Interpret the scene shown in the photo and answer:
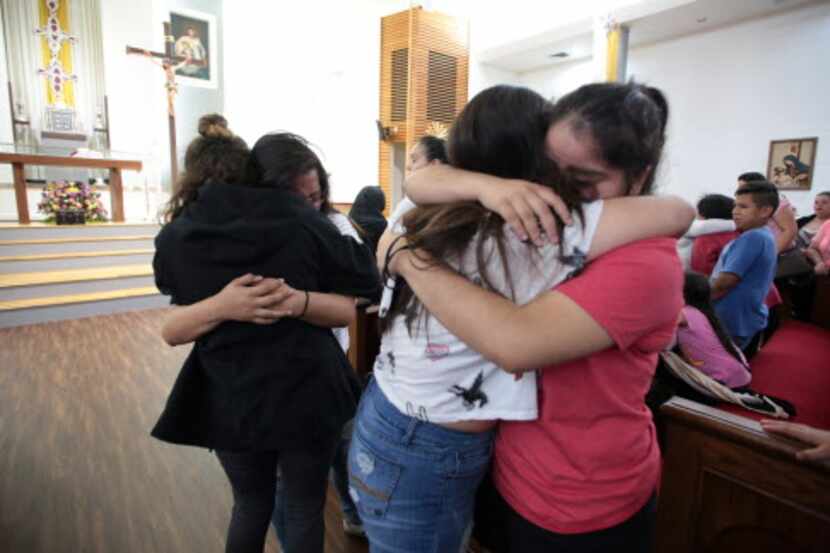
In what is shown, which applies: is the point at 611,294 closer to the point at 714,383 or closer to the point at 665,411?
the point at 665,411

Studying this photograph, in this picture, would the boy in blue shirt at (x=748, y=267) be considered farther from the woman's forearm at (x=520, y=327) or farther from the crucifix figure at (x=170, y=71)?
the crucifix figure at (x=170, y=71)

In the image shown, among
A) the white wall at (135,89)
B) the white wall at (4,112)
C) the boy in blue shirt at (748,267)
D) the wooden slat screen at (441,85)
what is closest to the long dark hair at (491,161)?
the boy in blue shirt at (748,267)

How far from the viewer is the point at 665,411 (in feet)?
3.98

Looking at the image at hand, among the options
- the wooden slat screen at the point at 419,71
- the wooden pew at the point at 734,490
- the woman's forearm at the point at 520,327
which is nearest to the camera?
the woman's forearm at the point at 520,327

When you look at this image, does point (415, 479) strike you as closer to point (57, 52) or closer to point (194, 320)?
point (194, 320)

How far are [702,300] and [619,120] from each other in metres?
1.72

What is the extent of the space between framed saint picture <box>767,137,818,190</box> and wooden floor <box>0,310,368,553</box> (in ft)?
18.8

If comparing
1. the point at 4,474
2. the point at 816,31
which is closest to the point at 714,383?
the point at 4,474

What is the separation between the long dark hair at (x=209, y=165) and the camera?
3.76 feet

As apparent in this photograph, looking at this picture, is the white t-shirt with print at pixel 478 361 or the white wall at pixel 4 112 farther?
the white wall at pixel 4 112

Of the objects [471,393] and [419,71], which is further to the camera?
[419,71]

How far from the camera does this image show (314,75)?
324 inches

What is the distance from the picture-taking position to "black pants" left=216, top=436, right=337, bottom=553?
1.21 meters

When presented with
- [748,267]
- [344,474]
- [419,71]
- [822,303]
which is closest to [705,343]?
[748,267]
